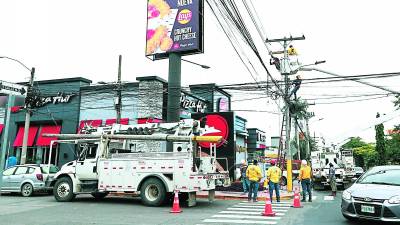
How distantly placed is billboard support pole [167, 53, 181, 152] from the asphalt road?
6.15 meters

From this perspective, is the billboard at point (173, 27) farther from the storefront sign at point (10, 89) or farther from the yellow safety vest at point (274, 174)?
the storefront sign at point (10, 89)

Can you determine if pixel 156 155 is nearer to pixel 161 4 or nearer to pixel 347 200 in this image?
pixel 347 200

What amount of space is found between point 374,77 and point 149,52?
11.7m

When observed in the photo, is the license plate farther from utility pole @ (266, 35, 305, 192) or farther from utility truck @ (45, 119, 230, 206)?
utility pole @ (266, 35, 305, 192)

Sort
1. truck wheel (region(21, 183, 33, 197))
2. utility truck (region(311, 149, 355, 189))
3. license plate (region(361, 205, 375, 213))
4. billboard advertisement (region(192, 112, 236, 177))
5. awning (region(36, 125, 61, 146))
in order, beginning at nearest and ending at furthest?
license plate (region(361, 205, 375, 213)), truck wheel (region(21, 183, 33, 197)), billboard advertisement (region(192, 112, 236, 177)), utility truck (region(311, 149, 355, 189)), awning (region(36, 125, 61, 146))

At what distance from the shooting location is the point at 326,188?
24.7 metres

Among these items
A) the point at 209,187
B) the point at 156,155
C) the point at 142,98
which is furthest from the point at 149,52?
the point at 209,187

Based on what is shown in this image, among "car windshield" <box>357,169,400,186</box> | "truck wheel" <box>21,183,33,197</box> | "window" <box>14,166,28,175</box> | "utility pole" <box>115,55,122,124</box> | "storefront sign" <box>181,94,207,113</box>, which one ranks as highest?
"storefront sign" <box>181,94,207,113</box>

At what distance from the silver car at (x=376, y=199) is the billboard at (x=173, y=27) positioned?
12.4 meters

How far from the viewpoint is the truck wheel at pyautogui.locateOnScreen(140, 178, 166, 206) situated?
13.3 metres

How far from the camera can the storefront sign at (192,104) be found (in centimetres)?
2911

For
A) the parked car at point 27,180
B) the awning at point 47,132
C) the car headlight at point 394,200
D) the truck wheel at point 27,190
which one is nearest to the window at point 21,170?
the parked car at point 27,180

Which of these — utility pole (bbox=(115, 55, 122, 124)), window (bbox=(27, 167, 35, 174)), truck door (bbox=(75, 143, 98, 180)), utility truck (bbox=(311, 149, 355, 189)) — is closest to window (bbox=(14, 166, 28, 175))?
window (bbox=(27, 167, 35, 174))

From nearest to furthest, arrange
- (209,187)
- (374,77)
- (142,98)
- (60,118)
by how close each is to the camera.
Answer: (209,187) → (374,77) → (142,98) → (60,118)
